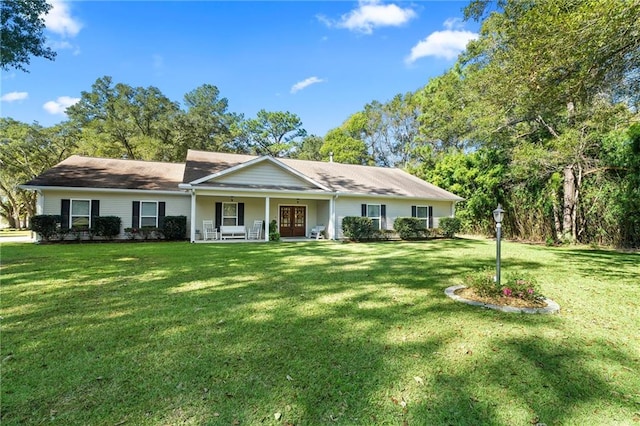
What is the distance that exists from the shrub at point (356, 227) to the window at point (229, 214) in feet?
17.8

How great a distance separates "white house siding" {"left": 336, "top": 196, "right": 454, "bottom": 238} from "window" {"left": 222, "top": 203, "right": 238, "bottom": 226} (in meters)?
5.16

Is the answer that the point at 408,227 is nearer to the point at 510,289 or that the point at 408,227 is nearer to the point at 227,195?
the point at 227,195

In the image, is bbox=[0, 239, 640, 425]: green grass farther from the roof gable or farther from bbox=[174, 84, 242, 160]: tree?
bbox=[174, 84, 242, 160]: tree

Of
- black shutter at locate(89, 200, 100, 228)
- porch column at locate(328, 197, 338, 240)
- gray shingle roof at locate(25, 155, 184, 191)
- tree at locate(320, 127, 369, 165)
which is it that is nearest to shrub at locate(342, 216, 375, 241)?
porch column at locate(328, 197, 338, 240)

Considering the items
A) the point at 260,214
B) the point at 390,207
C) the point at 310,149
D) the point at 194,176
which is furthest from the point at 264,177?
the point at 310,149

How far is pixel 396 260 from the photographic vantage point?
9320mm

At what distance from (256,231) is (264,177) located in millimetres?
2702

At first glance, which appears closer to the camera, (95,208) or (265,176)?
(95,208)

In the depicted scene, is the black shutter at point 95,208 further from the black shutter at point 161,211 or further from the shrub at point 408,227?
the shrub at point 408,227

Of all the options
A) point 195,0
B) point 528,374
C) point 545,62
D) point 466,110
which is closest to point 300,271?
point 528,374

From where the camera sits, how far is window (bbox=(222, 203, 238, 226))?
15.8 meters

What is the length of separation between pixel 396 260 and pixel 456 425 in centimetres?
719

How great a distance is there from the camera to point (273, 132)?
3744 cm

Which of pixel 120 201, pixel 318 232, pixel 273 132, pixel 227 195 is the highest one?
pixel 273 132
